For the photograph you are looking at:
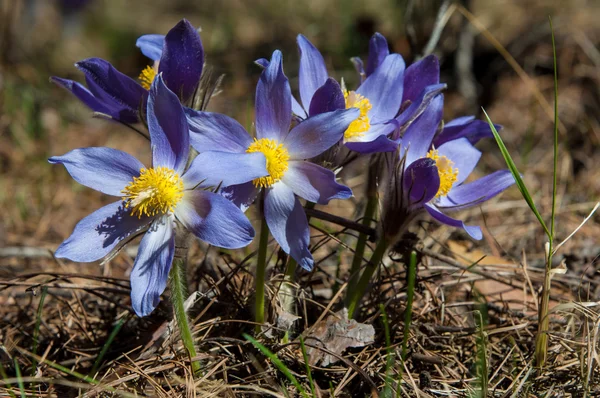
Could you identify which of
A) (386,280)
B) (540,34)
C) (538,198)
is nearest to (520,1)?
(540,34)

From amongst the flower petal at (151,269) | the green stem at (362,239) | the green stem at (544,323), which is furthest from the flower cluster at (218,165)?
the green stem at (544,323)

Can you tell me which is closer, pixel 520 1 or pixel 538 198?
pixel 538 198

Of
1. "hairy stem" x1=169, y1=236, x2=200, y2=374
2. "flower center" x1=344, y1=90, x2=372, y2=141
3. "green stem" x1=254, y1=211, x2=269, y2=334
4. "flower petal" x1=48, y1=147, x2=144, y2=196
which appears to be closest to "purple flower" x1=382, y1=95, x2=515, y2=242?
"flower center" x1=344, y1=90, x2=372, y2=141

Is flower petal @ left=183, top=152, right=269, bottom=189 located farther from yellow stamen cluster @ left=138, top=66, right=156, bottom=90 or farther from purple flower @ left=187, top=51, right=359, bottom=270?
yellow stamen cluster @ left=138, top=66, right=156, bottom=90

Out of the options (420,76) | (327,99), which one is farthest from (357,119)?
(420,76)

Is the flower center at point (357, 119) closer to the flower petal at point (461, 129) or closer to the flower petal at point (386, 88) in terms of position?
the flower petal at point (386, 88)

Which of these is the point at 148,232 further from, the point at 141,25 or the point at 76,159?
the point at 141,25
